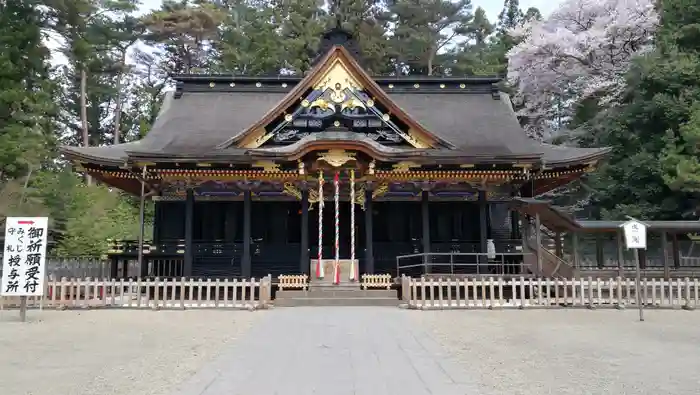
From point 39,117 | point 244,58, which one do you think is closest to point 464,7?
point 244,58

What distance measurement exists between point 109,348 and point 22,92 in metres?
23.7

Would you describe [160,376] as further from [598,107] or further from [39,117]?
[598,107]

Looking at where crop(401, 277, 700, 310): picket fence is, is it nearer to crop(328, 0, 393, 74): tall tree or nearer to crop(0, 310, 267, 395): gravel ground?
crop(0, 310, 267, 395): gravel ground

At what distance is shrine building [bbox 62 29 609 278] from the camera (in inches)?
621

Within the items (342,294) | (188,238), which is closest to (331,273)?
(342,294)

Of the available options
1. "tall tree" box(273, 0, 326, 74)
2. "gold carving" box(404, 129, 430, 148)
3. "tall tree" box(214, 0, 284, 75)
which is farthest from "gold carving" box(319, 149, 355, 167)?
"tall tree" box(214, 0, 284, 75)

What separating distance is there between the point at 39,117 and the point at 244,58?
14700mm

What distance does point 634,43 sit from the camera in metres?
32.5

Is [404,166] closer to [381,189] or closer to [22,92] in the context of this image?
[381,189]

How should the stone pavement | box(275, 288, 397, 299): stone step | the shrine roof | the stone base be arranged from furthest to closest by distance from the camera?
1. the shrine roof
2. the stone base
3. box(275, 288, 397, 299): stone step
4. the stone pavement

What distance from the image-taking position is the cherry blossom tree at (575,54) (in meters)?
31.8

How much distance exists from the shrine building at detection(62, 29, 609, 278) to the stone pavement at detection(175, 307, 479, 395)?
19.7 ft

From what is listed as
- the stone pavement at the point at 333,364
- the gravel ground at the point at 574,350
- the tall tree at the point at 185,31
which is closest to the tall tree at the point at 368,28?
the tall tree at the point at 185,31

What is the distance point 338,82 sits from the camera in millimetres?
16938
